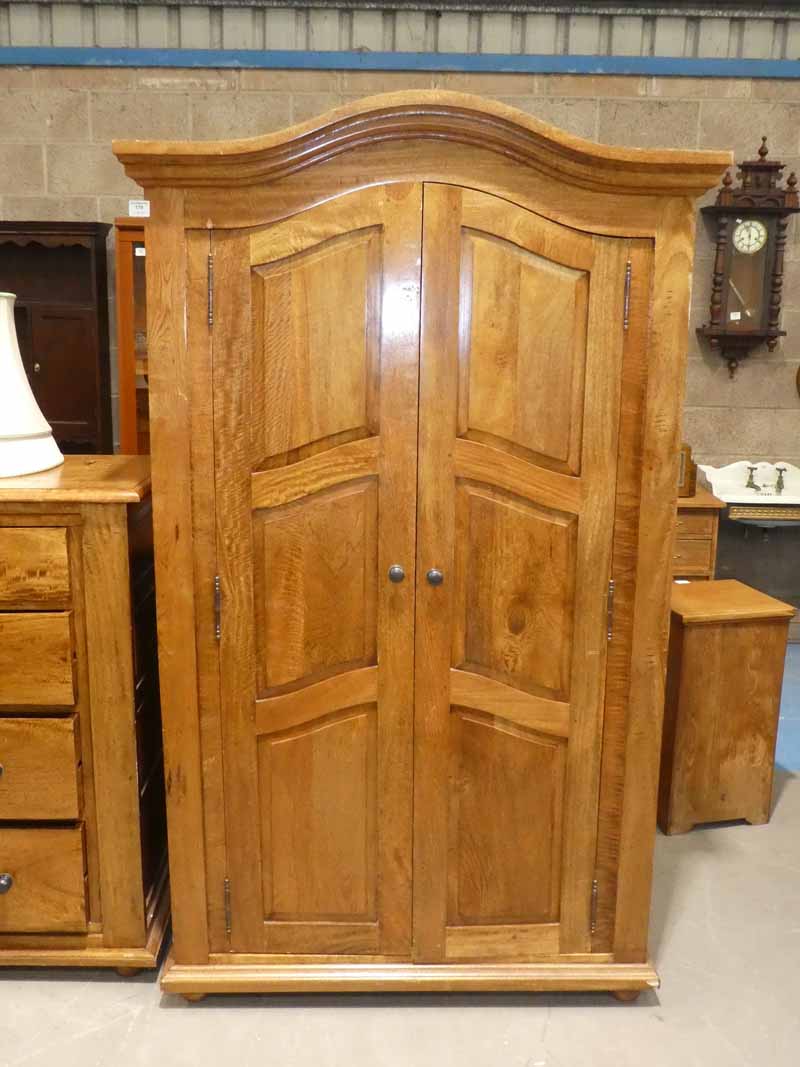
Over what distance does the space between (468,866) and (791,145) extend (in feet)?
12.7

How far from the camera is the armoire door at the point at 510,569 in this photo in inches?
65.8

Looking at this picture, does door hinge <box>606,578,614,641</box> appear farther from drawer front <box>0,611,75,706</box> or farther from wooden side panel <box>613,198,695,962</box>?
drawer front <box>0,611,75,706</box>

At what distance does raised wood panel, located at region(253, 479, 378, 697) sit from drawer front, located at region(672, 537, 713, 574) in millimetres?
2401

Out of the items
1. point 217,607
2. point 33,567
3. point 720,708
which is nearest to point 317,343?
point 217,607

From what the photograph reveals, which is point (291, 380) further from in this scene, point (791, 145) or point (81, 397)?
point (791, 145)

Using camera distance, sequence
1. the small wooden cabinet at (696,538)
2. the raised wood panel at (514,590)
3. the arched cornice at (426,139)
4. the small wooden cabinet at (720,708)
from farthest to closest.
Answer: the small wooden cabinet at (696,538), the small wooden cabinet at (720,708), the raised wood panel at (514,590), the arched cornice at (426,139)

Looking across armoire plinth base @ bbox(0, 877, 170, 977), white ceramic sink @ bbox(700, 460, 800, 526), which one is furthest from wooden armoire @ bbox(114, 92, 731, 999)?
white ceramic sink @ bbox(700, 460, 800, 526)

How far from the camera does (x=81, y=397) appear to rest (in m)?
4.35

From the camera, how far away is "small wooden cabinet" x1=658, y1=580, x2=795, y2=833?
2.57 metres

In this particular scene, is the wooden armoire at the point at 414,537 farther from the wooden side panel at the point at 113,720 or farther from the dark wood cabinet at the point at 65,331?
the dark wood cabinet at the point at 65,331

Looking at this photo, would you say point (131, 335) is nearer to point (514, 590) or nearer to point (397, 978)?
point (514, 590)

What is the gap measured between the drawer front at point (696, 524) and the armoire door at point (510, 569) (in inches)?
86.5

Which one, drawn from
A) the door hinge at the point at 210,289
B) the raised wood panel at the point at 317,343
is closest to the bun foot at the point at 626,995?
the raised wood panel at the point at 317,343

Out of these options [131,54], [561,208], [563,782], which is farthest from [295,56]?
[563,782]
